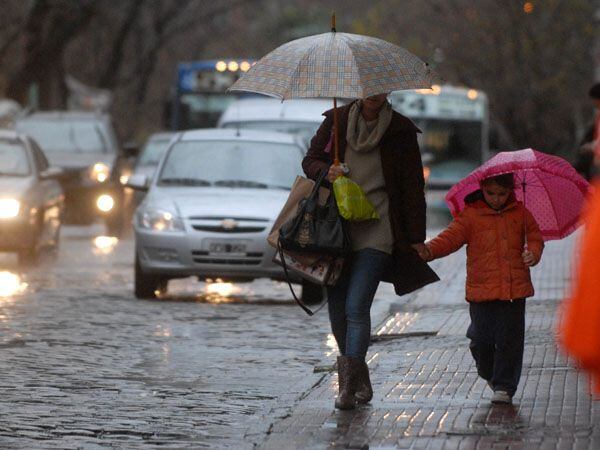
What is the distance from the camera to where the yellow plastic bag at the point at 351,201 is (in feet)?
28.6

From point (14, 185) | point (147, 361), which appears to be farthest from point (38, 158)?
point (147, 361)

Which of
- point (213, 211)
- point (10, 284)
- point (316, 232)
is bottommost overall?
point (10, 284)

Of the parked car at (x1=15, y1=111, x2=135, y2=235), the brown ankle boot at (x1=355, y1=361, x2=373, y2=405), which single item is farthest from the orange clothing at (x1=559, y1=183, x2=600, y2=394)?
the parked car at (x1=15, y1=111, x2=135, y2=235)

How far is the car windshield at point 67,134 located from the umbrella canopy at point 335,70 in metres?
19.4

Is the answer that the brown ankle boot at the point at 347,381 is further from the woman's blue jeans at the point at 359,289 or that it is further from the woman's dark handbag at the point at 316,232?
the woman's dark handbag at the point at 316,232

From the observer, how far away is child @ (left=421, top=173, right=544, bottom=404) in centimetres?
869

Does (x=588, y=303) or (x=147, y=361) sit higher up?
(x=588, y=303)

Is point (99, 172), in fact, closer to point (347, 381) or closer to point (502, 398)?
point (347, 381)

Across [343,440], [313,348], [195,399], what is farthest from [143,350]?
[343,440]

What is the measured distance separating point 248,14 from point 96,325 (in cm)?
6466

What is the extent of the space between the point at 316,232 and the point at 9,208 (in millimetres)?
11222

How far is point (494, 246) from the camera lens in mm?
8711

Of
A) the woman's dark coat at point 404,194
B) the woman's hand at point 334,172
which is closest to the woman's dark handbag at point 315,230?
the woman's hand at point 334,172

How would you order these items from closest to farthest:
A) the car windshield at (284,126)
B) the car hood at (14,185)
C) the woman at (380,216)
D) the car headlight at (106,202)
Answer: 1. the woman at (380,216)
2. the car hood at (14,185)
3. the car windshield at (284,126)
4. the car headlight at (106,202)
